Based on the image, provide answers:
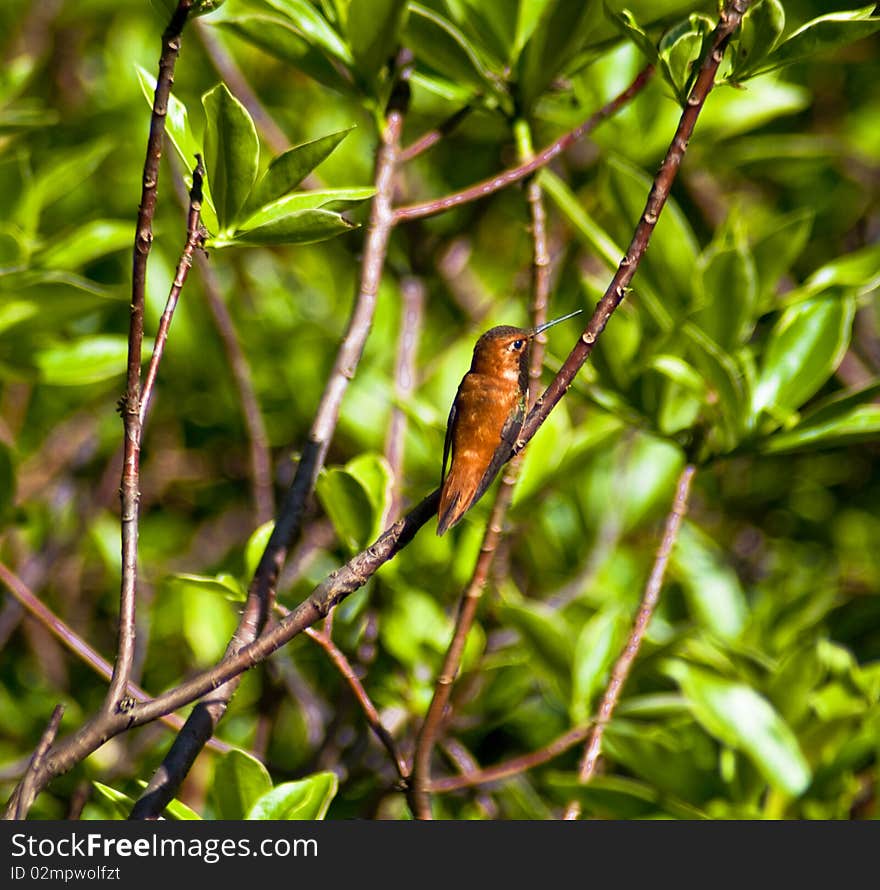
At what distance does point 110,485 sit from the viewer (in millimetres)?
2771

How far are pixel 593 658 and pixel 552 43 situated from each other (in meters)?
1.03

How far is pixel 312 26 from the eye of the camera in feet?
5.55

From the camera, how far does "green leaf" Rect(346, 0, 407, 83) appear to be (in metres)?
1.57

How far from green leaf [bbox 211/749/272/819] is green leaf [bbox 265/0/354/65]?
0.98 metres

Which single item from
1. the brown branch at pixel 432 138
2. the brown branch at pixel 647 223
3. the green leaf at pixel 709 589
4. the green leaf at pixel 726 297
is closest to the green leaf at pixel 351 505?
the brown branch at pixel 647 223

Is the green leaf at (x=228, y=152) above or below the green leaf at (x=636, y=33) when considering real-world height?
below

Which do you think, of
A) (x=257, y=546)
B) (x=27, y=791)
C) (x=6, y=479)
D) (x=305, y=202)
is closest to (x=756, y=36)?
(x=305, y=202)

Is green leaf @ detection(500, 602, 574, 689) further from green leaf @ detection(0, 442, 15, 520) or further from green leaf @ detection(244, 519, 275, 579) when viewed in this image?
green leaf @ detection(0, 442, 15, 520)

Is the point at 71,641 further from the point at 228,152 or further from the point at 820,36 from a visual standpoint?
the point at 820,36

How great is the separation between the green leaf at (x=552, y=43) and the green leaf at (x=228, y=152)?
0.50 meters

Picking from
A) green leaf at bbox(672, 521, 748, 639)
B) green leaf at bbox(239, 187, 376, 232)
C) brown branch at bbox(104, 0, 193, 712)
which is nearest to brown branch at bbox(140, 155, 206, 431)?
brown branch at bbox(104, 0, 193, 712)

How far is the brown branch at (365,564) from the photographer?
120 cm

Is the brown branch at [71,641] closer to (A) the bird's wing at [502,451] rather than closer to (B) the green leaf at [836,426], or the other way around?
(A) the bird's wing at [502,451]

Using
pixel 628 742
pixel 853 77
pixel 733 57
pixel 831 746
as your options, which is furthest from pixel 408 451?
pixel 853 77
